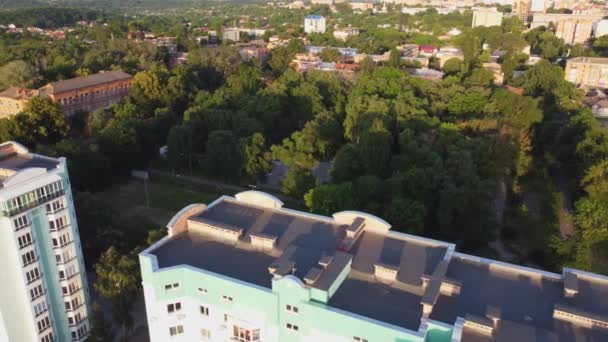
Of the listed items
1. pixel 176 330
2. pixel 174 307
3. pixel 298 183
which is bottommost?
pixel 298 183

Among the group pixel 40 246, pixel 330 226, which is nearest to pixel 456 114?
pixel 330 226

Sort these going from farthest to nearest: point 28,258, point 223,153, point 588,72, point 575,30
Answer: point 575,30
point 588,72
point 223,153
point 28,258

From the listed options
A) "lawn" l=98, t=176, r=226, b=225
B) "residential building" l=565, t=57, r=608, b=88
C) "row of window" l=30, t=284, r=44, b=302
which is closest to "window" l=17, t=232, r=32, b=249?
"row of window" l=30, t=284, r=44, b=302

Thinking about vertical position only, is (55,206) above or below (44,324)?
above

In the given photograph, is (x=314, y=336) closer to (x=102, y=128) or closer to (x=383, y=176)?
(x=383, y=176)

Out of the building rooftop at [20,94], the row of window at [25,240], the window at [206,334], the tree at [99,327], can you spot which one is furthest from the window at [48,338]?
the building rooftop at [20,94]

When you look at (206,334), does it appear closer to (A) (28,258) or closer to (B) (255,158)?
(A) (28,258)

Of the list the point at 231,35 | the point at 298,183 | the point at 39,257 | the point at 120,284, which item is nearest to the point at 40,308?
the point at 39,257
